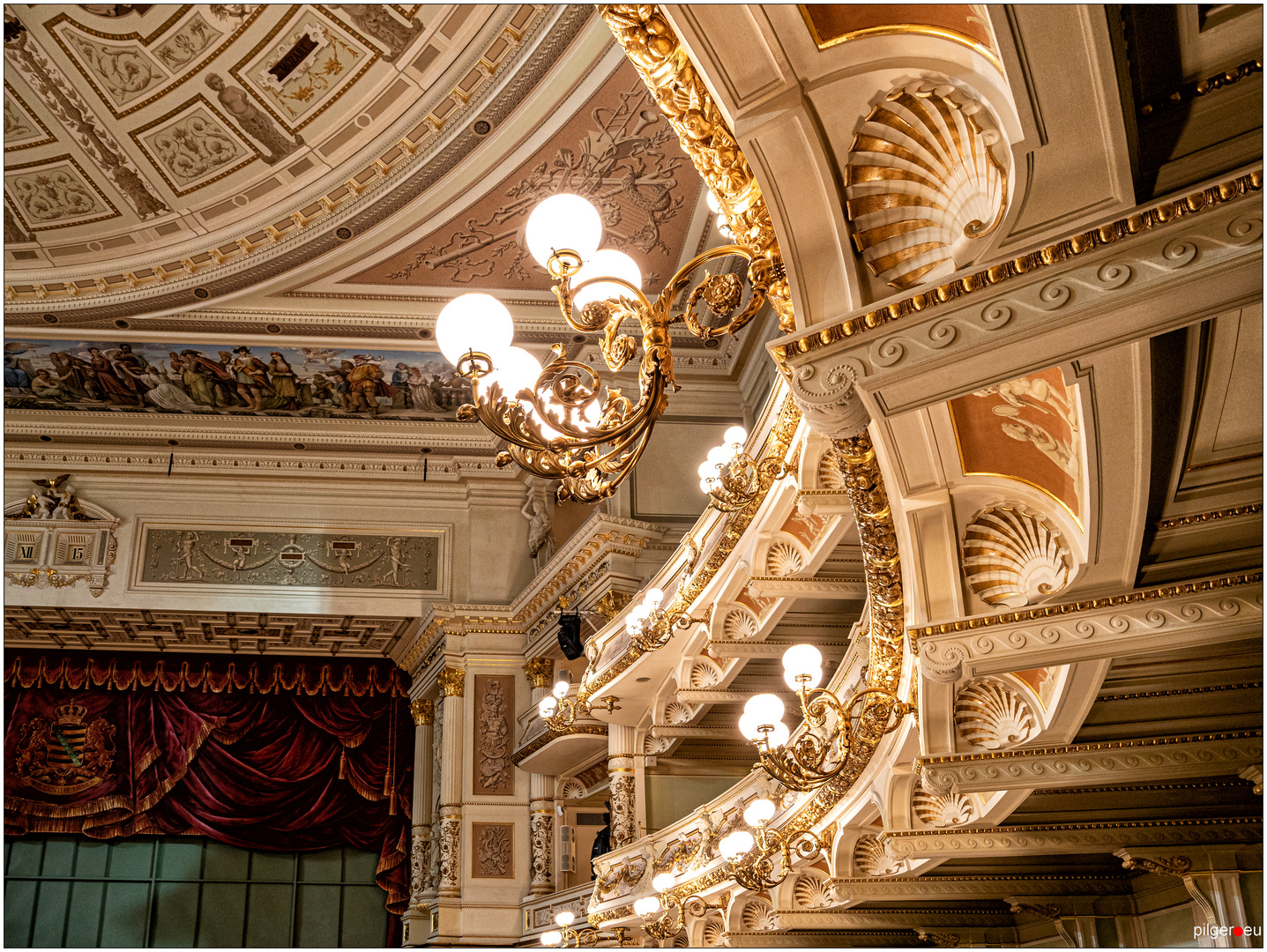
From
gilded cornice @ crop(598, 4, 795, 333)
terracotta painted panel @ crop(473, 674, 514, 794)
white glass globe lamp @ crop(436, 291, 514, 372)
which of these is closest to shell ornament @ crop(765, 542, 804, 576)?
gilded cornice @ crop(598, 4, 795, 333)

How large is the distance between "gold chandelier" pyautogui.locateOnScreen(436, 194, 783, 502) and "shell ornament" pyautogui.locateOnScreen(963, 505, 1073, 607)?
1.08 meters

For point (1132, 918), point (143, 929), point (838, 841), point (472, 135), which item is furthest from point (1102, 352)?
point (143, 929)

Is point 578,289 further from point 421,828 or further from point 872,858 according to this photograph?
point 421,828

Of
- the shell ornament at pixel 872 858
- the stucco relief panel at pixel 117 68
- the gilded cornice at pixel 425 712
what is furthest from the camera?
the gilded cornice at pixel 425 712

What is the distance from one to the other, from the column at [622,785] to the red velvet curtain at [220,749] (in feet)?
18.8

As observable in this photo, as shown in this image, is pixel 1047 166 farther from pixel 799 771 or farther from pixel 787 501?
pixel 787 501

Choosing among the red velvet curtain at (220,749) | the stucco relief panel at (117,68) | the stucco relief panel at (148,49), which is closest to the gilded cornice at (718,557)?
the red velvet curtain at (220,749)

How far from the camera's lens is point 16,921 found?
15.2 m

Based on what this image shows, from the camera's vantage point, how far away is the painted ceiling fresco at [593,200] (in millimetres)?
11875

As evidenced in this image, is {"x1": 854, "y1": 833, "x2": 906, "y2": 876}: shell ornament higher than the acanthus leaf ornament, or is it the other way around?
the acanthus leaf ornament

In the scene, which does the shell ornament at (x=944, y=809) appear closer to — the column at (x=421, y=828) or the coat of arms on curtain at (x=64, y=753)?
the column at (x=421, y=828)

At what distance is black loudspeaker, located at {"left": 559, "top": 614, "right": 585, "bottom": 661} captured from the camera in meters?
12.5

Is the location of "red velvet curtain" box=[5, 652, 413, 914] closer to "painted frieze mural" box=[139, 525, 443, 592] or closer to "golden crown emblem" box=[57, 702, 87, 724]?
"golden crown emblem" box=[57, 702, 87, 724]

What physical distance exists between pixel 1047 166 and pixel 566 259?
1521 millimetres
